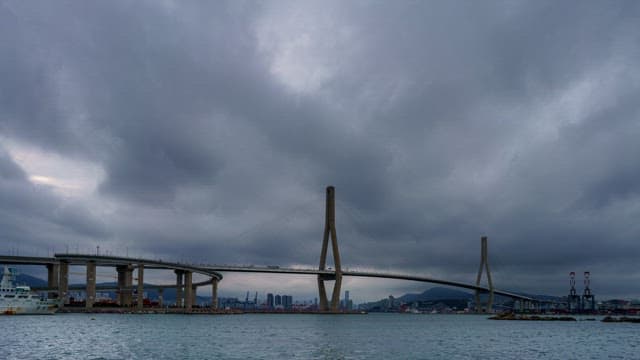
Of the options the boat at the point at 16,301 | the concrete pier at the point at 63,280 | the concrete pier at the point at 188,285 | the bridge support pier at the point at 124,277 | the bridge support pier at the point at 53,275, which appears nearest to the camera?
the boat at the point at 16,301

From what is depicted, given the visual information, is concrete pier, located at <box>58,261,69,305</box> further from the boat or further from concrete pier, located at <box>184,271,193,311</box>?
concrete pier, located at <box>184,271,193,311</box>

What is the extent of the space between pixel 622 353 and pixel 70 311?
9147cm

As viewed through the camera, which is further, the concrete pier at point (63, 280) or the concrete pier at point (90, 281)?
the concrete pier at point (63, 280)

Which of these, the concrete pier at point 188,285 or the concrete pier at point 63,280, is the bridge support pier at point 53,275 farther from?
the concrete pier at point 188,285

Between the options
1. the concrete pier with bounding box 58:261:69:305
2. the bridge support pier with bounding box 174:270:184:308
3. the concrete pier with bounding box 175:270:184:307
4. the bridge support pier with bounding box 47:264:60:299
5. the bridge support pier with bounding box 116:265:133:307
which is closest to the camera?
the concrete pier with bounding box 58:261:69:305

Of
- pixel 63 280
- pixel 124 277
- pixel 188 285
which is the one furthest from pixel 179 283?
pixel 63 280

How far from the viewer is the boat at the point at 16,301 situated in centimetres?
9469

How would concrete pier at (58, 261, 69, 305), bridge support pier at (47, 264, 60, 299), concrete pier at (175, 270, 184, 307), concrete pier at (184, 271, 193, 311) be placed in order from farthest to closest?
concrete pier at (175, 270, 184, 307) → concrete pier at (184, 271, 193, 311) → bridge support pier at (47, 264, 60, 299) → concrete pier at (58, 261, 69, 305)

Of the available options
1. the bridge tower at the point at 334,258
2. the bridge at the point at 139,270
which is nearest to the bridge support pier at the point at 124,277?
the bridge at the point at 139,270

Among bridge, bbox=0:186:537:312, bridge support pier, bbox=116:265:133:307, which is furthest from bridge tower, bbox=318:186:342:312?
bridge support pier, bbox=116:265:133:307

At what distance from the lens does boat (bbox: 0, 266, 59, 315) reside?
94.7 metres

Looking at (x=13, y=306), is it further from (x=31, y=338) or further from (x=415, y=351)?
(x=415, y=351)

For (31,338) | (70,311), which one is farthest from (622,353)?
(70,311)

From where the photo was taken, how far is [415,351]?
138ft
